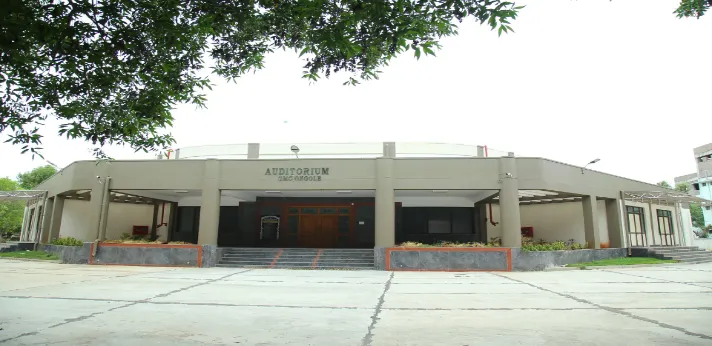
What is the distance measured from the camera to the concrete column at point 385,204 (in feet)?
58.9

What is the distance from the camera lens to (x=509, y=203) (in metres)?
18.1

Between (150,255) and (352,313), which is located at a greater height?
(150,255)

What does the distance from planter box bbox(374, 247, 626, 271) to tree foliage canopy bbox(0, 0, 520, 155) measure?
11715mm

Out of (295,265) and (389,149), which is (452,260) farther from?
(295,265)

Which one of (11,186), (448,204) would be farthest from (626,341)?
(11,186)

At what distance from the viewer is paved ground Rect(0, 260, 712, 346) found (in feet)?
17.5

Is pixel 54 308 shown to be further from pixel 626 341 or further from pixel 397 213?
pixel 397 213

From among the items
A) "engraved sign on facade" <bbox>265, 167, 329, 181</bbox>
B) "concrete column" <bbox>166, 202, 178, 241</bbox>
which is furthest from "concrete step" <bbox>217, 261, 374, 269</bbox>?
"concrete column" <bbox>166, 202, 178, 241</bbox>

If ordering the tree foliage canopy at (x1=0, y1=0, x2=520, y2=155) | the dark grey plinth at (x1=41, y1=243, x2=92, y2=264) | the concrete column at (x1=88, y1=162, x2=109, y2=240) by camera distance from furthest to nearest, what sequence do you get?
the concrete column at (x1=88, y1=162, x2=109, y2=240) < the dark grey plinth at (x1=41, y1=243, x2=92, y2=264) < the tree foliage canopy at (x1=0, y1=0, x2=520, y2=155)

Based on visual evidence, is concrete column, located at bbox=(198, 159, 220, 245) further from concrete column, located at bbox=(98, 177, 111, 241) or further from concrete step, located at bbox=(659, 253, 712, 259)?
concrete step, located at bbox=(659, 253, 712, 259)

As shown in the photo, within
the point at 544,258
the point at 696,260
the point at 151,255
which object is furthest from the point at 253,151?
the point at 696,260

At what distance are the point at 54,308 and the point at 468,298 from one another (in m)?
8.18

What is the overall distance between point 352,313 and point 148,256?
1474 centimetres

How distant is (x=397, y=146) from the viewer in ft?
66.8
